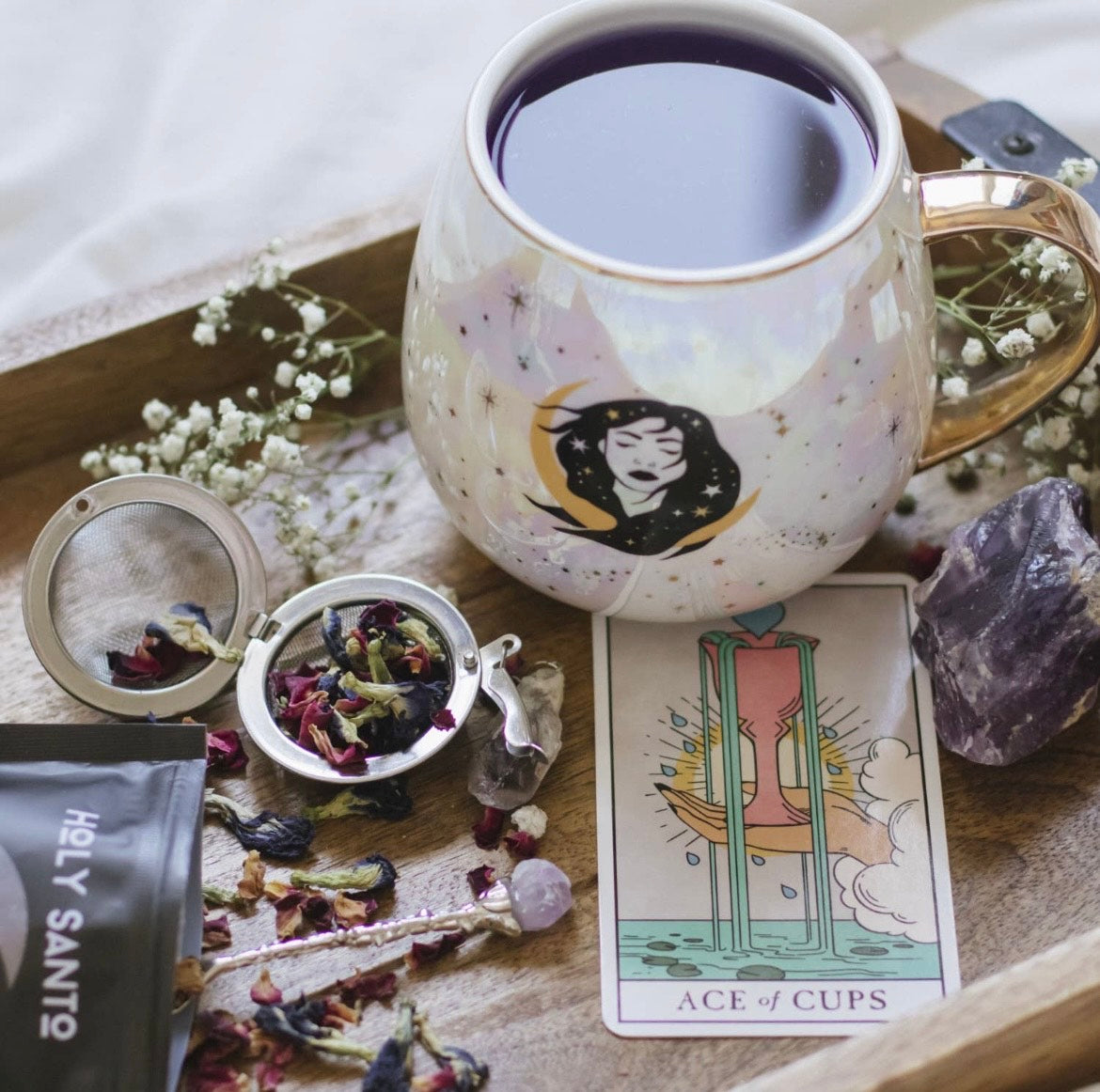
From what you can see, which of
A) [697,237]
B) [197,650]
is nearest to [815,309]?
[697,237]

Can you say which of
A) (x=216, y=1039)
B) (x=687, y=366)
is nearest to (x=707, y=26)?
(x=687, y=366)

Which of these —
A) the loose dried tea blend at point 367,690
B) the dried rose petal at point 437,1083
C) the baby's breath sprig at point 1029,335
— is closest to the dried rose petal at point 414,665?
the loose dried tea blend at point 367,690

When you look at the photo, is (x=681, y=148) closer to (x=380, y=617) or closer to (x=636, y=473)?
(x=636, y=473)

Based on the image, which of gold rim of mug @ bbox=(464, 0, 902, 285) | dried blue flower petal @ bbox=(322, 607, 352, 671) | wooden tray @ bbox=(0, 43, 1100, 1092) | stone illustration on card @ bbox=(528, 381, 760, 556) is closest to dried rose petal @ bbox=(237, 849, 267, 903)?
wooden tray @ bbox=(0, 43, 1100, 1092)

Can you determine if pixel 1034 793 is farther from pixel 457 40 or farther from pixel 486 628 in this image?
pixel 457 40

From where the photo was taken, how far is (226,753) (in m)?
0.73

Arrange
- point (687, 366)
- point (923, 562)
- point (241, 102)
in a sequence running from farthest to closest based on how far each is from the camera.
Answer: point (241, 102) → point (923, 562) → point (687, 366)

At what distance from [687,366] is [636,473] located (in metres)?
0.06

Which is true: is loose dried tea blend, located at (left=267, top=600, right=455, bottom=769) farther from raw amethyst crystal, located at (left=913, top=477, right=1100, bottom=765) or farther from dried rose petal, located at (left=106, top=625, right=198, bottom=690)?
raw amethyst crystal, located at (left=913, top=477, right=1100, bottom=765)

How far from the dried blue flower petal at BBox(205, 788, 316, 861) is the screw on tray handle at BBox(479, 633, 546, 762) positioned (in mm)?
119

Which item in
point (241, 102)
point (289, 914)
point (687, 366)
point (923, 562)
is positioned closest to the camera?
point (687, 366)

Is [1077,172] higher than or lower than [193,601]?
higher

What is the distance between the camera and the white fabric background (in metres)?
1.04

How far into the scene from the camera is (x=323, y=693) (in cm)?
72
